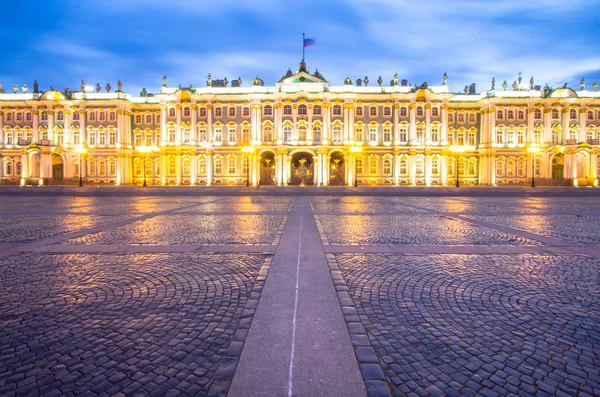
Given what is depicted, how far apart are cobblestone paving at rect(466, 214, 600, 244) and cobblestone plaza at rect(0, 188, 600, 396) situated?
137 centimetres

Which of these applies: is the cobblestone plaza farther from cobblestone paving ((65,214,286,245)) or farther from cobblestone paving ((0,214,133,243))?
cobblestone paving ((0,214,133,243))

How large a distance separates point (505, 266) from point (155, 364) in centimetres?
592

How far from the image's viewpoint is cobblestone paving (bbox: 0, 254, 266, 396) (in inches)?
105

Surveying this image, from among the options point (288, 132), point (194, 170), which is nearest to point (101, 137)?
point (194, 170)

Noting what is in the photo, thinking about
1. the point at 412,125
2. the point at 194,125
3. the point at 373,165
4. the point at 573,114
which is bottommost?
the point at 373,165

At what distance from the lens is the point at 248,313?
3.88m

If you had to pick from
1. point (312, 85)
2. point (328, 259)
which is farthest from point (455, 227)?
point (312, 85)

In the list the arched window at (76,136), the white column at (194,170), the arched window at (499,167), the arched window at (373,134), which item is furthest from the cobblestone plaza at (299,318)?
the arched window at (76,136)

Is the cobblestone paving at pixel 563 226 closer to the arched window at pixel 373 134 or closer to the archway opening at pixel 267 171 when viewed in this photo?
the arched window at pixel 373 134

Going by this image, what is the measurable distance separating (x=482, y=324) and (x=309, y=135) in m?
43.9

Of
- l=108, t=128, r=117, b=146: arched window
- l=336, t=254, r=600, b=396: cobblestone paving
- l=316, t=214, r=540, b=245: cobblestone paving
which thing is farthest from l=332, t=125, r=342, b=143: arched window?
l=336, t=254, r=600, b=396: cobblestone paving

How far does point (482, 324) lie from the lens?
369 centimetres

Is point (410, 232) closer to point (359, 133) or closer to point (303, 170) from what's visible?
point (359, 133)

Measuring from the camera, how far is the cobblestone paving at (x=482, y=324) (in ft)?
8.88
